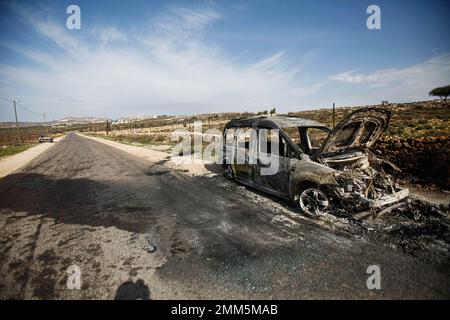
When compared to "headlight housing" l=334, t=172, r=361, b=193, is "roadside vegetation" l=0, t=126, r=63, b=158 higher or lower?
lower

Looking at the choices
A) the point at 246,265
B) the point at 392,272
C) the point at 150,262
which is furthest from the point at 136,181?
the point at 392,272

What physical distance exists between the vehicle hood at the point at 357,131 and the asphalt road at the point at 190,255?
1849 millimetres

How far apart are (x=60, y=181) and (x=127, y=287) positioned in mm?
8054

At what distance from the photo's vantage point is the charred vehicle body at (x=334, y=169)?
4.41 m

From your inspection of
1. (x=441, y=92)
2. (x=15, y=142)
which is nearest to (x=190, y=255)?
(x=15, y=142)

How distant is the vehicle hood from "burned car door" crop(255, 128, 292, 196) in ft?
2.58

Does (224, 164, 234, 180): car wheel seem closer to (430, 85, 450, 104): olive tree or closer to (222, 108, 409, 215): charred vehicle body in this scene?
(222, 108, 409, 215): charred vehicle body

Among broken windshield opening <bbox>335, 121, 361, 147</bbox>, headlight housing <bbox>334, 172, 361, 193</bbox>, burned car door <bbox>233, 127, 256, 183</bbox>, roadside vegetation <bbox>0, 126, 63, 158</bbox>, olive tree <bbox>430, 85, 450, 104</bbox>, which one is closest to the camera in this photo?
headlight housing <bbox>334, 172, 361, 193</bbox>

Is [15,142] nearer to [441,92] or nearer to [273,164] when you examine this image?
[273,164]

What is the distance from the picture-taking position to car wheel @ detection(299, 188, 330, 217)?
479 cm

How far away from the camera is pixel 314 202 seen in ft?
16.2

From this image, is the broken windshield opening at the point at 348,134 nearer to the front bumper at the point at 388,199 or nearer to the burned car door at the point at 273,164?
the burned car door at the point at 273,164

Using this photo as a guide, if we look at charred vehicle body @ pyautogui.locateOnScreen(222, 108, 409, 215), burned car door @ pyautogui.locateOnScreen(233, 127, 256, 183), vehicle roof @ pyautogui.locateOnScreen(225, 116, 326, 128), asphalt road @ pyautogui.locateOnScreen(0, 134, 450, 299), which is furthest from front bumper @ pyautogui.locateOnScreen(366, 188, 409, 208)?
burned car door @ pyautogui.locateOnScreen(233, 127, 256, 183)
